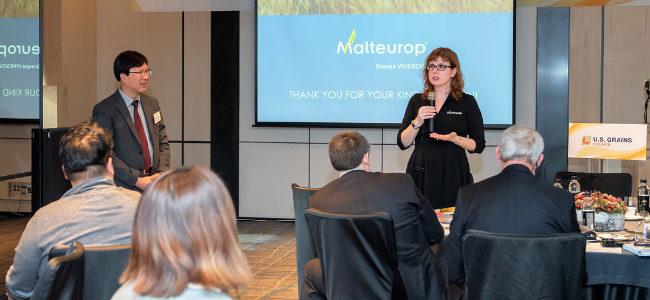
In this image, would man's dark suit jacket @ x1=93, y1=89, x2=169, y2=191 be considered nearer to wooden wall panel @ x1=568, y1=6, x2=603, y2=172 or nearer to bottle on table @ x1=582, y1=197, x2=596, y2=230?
bottle on table @ x1=582, y1=197, x2=596, y2=230

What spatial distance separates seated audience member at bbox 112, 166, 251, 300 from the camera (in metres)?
1.16

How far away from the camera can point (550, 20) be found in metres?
6.23

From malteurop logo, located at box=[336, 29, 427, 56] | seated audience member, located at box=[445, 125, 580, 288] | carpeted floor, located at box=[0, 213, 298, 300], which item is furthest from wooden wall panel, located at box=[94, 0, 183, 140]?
seated audience member, located at box=[445, 125, 580, 288]

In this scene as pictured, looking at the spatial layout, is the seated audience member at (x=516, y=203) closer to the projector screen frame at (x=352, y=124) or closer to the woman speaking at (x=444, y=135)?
the woman speaking at (x=444, y=135)

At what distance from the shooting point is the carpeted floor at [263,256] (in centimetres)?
422

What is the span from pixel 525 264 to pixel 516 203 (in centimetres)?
28

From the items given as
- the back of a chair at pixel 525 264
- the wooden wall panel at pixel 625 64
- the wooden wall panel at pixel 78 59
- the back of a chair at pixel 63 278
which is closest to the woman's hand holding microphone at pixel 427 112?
the back of a chair at pixel 525 264

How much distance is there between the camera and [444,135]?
3.86 meters

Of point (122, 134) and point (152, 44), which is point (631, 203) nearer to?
point (122, 134)

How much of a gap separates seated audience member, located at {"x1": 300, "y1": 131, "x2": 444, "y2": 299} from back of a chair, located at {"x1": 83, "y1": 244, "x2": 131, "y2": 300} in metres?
1.03

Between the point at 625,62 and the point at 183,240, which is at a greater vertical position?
the point at 625,62

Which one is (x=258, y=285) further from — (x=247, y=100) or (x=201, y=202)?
(x=201, y=202)

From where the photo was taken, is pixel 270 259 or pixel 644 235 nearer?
pixel 644 235

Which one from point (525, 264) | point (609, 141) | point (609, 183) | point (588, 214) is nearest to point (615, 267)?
point (588, 214)
